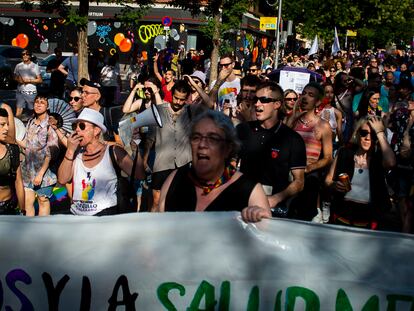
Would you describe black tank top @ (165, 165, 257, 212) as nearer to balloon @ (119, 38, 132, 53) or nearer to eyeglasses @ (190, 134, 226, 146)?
eyeglasses @ (190, 134, 226, 146)

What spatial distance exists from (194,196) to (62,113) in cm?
452

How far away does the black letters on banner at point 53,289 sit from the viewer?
3840 mm

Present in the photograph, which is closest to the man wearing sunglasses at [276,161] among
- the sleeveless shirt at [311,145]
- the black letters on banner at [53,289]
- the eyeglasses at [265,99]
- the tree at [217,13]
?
the eyeglasses at [265,99]

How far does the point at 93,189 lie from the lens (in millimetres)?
5641

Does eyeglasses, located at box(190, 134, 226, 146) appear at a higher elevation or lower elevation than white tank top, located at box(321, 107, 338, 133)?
higher

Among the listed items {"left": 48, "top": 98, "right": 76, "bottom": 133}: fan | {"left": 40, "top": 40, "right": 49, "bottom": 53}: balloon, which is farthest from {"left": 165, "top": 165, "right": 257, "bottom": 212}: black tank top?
{"left": 40, "top": 40, "right": 49, "bottom": 53}: balloon

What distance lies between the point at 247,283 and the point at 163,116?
12.8 ft

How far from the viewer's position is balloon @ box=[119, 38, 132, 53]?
1897 inches

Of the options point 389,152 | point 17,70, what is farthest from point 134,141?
point 17,70

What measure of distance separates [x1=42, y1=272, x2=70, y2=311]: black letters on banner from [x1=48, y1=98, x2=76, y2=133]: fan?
4.50m

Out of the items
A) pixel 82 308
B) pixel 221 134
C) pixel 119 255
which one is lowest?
pixel 82 308

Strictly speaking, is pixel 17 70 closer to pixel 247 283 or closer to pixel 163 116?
pixel 163 116

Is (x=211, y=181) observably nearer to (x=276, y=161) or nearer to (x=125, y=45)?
(x=276, y=161)

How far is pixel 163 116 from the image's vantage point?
745 cm
